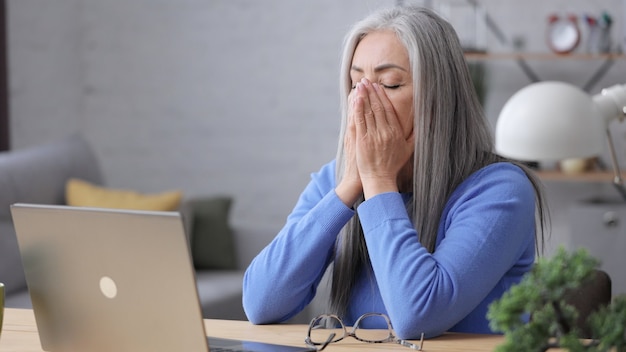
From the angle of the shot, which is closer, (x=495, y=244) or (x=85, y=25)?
(x=495, y=244)

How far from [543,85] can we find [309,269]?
57cm

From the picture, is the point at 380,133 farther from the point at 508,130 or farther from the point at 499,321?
the point at 499,321

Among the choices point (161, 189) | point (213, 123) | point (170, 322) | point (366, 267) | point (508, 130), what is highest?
point (508, 130)

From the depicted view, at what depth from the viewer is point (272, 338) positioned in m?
1.60

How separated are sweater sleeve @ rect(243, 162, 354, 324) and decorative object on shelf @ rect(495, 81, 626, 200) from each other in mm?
408

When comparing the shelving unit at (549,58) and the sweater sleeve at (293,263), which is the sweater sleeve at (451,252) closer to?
the sweater sleeve at (293,263)

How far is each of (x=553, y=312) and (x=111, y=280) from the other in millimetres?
622

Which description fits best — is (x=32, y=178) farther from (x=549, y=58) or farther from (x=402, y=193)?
(x=549, y=58)

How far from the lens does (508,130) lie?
4.88ft

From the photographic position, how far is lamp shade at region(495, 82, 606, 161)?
1436 millimetres

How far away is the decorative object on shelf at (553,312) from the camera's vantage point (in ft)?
3.28

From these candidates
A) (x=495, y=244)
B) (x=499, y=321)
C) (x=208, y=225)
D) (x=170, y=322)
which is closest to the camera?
(x=499, y=321)

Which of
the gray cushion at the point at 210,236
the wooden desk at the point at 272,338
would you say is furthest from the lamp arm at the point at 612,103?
the gray cushion at the point at 210,236

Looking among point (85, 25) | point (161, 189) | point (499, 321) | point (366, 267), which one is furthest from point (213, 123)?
point (499, 321)
